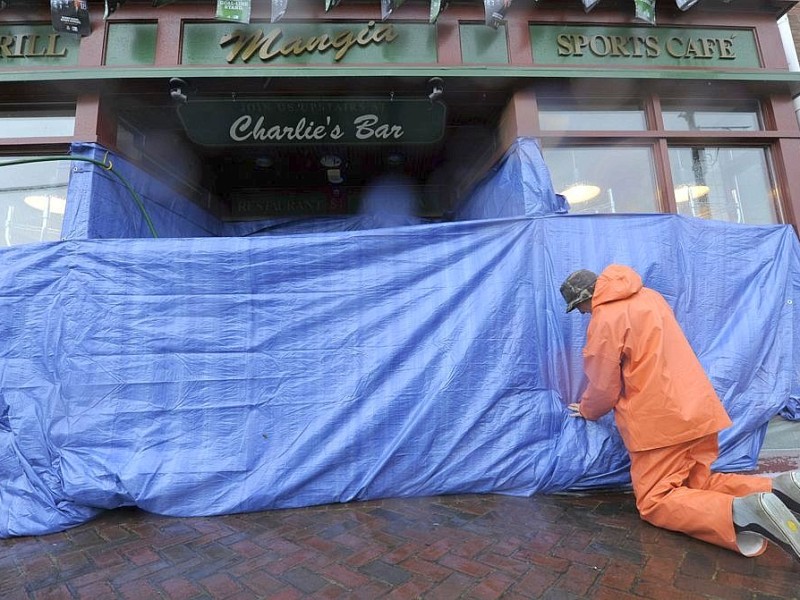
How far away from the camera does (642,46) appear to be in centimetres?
473

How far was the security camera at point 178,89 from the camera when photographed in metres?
4.21

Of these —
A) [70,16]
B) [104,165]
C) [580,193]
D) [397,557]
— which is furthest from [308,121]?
[397,557]

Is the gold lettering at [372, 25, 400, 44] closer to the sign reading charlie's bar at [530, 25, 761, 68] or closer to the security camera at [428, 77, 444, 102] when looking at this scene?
the security camera at [428, 77, 444, 102]

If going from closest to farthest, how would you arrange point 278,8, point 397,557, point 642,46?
point 397,557 < point 278,8 < point 642,46

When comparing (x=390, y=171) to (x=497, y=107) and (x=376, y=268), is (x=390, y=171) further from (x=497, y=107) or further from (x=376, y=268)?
(x=376, y=268)

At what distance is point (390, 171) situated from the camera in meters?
6.46

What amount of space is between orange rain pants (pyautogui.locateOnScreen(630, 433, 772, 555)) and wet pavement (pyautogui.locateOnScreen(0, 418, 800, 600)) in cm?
12

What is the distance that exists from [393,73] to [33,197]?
3738mm

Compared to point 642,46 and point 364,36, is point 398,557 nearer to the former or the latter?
point 364,36

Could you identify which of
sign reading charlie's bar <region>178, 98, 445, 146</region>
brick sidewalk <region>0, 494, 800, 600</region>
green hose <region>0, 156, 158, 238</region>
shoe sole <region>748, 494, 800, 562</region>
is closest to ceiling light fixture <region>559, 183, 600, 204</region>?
sign reading charlie's bar <region>178, 98, 445, 146</region>

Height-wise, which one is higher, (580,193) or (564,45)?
(564,45)

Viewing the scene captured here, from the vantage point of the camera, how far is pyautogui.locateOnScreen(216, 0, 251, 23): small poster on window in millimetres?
4227

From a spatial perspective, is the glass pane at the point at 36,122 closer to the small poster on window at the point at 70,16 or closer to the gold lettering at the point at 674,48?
the small poster on window at the point at 70,16

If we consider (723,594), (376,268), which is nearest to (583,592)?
(723,594)
